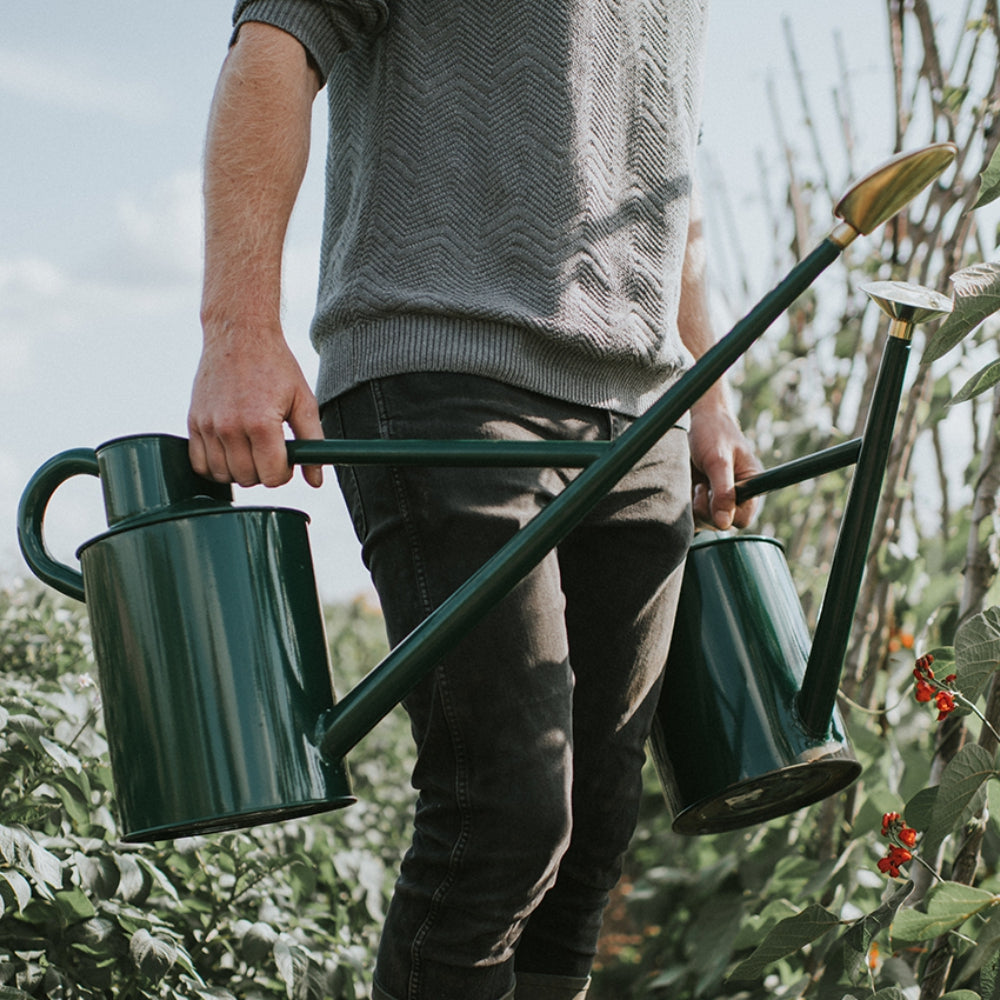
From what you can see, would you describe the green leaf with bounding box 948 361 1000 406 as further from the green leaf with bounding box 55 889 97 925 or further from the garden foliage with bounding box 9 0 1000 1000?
the green leaf with bounding box 55 889 97 925

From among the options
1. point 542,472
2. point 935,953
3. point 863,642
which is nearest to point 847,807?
point 863,642

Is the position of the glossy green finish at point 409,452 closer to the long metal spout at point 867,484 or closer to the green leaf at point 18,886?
the long metal spout at point 867,484

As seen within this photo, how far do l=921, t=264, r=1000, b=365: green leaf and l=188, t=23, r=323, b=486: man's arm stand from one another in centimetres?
49

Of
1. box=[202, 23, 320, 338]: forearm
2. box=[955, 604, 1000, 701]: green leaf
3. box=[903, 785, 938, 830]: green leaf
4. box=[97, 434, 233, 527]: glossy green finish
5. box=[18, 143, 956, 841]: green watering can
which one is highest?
box=[202, 23, 320, 338]: forearm

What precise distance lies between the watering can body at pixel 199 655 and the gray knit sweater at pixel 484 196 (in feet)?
0.61

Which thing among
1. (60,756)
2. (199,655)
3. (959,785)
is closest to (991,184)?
(959,785)

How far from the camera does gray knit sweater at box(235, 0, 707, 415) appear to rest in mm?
960

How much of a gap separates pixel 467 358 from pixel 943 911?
1.90 feet

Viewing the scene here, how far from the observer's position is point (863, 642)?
1.70 meters

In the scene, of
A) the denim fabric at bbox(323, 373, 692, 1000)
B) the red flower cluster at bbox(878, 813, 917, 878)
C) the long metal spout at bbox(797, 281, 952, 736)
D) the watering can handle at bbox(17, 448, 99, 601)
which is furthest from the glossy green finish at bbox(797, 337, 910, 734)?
the watering can handle at bbox(17, 448, 99, 601)

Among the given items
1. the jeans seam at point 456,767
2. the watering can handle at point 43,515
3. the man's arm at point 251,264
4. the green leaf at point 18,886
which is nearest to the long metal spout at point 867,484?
the jeans seam at point 456,767

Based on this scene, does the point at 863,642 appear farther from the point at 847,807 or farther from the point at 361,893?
the point at 361,893

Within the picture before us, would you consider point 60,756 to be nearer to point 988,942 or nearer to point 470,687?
point 470,687

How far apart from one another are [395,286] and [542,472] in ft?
0.63
